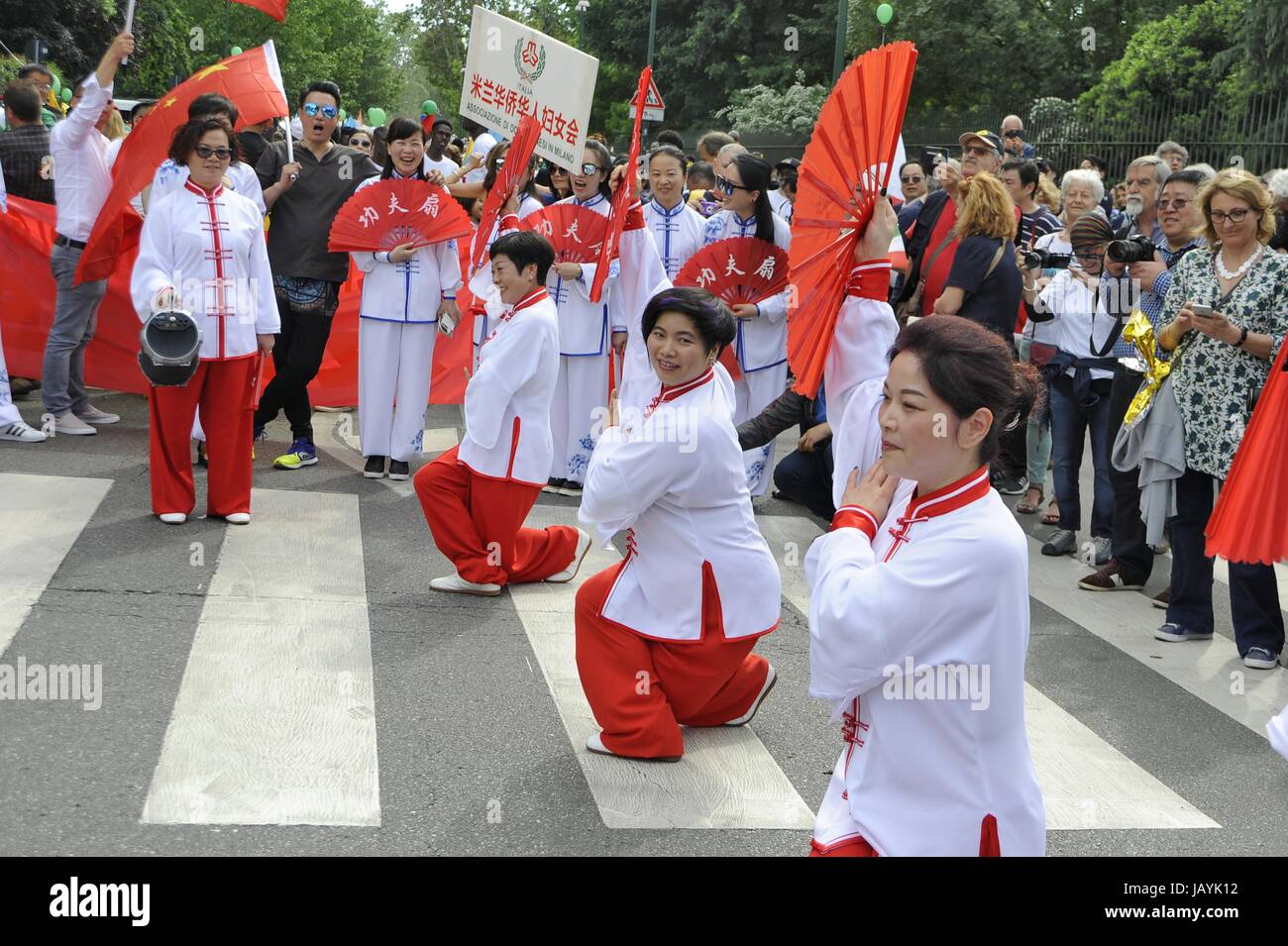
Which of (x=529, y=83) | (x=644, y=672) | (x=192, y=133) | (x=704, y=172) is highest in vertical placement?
(x=529, y=83)

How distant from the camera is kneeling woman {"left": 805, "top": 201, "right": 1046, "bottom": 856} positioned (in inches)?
104

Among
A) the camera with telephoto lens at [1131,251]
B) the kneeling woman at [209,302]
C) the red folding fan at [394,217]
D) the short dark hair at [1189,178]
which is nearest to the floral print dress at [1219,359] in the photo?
the camera with telephoto lens at [1131,251]

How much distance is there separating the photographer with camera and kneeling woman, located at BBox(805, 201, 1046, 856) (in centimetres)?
449

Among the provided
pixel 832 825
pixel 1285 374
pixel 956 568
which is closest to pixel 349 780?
pixel 832 825

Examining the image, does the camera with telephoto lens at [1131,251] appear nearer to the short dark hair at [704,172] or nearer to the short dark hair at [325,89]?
the short dark hair at [325,89]

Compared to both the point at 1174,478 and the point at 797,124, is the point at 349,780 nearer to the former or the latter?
the point at 1174,478

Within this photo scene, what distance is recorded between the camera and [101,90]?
843cm

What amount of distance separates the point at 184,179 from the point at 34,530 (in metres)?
1.96

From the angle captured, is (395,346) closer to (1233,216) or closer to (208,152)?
(208,152)

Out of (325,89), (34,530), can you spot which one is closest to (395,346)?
(325,89)

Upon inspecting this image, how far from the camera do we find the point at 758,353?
8672 mm

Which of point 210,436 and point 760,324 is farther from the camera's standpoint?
point 760,324

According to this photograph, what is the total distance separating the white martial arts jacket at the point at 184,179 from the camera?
7250 mm

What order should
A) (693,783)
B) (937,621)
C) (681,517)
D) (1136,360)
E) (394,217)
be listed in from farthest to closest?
(394,217) → (1136,360) → (681,517) → (693,783) → (937,621)
